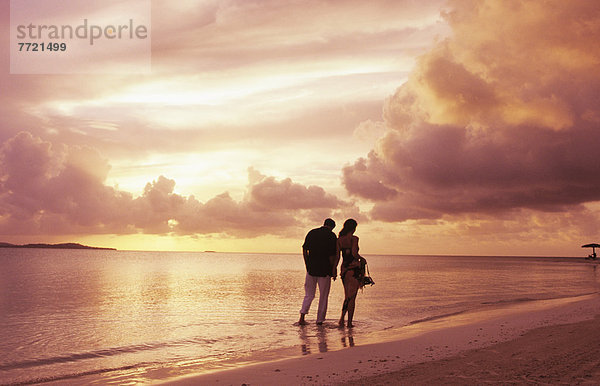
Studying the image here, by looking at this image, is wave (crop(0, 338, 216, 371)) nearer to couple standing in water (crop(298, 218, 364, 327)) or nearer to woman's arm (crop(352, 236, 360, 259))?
couple standing in water (crop(298, 218, 364, 327))

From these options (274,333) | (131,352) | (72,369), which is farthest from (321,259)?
(72,369)

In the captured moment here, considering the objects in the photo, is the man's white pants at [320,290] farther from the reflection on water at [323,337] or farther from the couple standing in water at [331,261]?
the reflection on water at [323,337]

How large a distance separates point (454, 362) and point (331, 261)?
609cm

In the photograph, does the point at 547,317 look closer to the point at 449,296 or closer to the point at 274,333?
the point at 274,333

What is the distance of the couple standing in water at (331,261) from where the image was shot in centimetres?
1312

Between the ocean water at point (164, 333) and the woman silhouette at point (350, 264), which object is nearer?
the ocean water at point (164, 333)

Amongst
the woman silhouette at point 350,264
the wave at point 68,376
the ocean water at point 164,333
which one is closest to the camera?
the wave at point 68,376

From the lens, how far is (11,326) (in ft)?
48.0

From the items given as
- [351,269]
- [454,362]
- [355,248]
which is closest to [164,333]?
[351,269]

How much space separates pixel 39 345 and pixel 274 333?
5999 millimetres

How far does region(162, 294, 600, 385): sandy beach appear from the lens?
648cm

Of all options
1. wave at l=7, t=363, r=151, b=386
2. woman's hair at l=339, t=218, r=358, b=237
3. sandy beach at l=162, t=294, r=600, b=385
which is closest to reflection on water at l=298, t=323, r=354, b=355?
sandy beach at l=162, t=294, r=600, b=385

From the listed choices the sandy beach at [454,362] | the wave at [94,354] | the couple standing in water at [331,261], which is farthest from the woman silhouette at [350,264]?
the wave at [94,354]

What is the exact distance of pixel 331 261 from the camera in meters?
13.3
